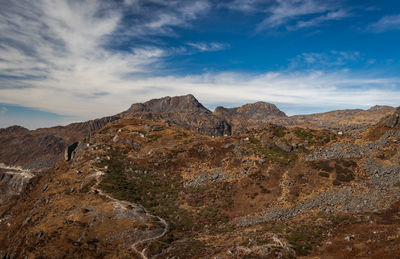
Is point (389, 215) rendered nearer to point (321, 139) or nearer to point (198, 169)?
point (321, 139)

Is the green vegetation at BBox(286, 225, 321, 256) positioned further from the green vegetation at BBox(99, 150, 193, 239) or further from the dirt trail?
the dirt trail

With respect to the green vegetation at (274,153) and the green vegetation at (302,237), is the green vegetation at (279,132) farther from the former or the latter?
Answer: the green vegetation at (302,237)

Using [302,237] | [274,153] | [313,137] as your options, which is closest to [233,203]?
[302,237]

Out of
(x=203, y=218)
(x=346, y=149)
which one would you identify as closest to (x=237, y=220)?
(x=203, y=218)

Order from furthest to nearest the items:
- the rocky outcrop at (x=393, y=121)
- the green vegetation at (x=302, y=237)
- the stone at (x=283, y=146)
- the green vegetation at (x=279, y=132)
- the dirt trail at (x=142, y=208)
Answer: the green vegetation at (x=279, y=132), the stone at (x=283, y=146), the rocky outcrop at (x=393, y=121), the dirt trail at (x=142, y=208), the green vegetation at (x=302, y=237)

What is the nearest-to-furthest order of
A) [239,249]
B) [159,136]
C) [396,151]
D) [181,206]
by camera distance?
1. [239,249]
2. [396,151]
3. [181,206]
4. [159,136]

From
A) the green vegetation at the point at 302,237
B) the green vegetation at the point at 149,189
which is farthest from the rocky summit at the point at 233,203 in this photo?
the green vegetation at the point at 149,189

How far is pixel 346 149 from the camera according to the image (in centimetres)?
6184

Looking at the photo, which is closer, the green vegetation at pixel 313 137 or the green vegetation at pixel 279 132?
the green vegetation at pixel 313 137

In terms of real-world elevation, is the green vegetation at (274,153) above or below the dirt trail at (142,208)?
above

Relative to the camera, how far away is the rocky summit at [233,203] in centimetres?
3447

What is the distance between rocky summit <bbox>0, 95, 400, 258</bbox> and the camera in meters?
34.5

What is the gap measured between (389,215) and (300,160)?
27.8 metres

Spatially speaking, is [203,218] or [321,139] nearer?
[203,218]
